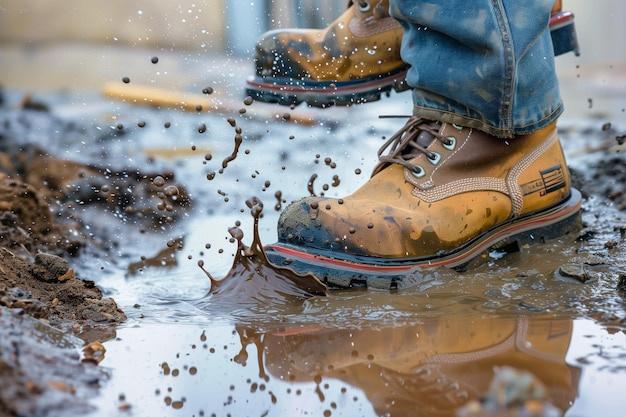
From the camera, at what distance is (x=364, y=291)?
69.9 inches

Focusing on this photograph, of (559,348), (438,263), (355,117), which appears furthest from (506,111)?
(355,117)

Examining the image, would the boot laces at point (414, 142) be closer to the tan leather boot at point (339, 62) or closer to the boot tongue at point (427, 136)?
the boot tongue at point (427, 136)

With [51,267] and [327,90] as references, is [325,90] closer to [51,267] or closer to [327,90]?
[327,90]

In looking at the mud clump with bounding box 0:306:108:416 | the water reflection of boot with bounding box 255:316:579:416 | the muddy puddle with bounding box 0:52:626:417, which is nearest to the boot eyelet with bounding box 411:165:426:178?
the muddy puddle with bounding box 0:52:626:417

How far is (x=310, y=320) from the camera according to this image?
1567 millimetres

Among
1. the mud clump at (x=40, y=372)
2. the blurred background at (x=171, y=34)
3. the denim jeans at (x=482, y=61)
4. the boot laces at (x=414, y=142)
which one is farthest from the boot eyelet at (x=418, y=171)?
the blurred background at (x=171, y=34)

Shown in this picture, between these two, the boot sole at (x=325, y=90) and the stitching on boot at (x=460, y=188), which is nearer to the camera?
the stitching on boot at (x=460, y=188)

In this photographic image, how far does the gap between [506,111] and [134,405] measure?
1130 millimetres

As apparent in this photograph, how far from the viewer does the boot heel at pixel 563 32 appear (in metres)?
2.20

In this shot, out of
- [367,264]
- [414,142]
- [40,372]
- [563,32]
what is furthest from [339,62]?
[40,372]

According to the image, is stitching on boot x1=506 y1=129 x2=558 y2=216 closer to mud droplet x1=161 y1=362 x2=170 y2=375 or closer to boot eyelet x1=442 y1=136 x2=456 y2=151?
A: boot eyelet x1=442 y1=136 x2=456 y2=151

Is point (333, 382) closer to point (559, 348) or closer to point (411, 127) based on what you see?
point (559, 348)

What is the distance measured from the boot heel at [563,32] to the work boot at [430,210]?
0.34 meters

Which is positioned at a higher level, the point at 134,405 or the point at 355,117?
the point at 355,117
